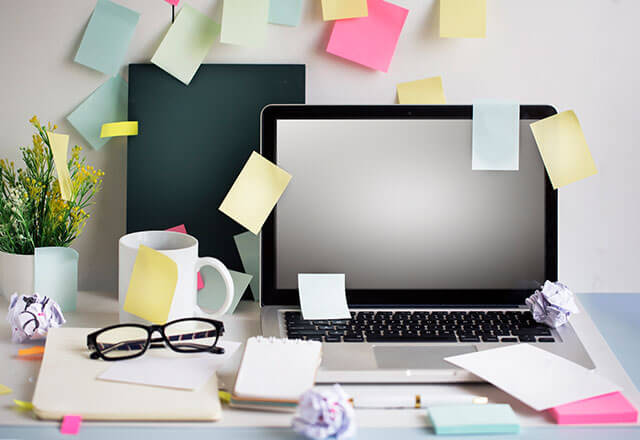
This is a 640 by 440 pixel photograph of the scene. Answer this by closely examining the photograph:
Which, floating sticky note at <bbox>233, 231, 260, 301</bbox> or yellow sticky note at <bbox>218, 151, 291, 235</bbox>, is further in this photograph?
floating sticky note at <bbox>233, 231, 260, 301</bbox>

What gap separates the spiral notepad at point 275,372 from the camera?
0.61 meters

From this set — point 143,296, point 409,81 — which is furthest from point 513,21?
point 143,296

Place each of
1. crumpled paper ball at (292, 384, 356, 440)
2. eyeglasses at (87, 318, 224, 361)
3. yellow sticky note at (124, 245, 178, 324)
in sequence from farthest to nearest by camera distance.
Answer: yellow sticky note at (124, 245, 178, 324) → eyeglasses at (87, 318, 224, 361) → crumpled paper ball at (292, 384, 356, 440)

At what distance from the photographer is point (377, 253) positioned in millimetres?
899

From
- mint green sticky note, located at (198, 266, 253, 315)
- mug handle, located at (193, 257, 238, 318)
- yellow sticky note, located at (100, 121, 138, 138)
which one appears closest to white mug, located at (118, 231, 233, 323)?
mug handle, located at (193, 257, 238, 318)

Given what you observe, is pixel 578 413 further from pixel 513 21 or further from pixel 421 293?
pixel 513 21

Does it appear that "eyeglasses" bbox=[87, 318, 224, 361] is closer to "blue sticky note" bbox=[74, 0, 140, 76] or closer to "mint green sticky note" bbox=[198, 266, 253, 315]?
"mint green sticky note" bbox=[198, 266, 253, 315]

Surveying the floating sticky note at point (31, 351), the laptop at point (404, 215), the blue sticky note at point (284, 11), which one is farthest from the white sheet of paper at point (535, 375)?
the blue sticky note at point (284, 11)

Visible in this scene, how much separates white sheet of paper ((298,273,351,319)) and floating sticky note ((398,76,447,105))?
0.32 meters

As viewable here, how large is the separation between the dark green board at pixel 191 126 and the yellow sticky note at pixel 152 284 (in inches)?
7.8

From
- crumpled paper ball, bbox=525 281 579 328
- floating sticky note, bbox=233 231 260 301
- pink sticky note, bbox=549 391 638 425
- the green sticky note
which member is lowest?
pink sticky note, bbox=549 391 638 425

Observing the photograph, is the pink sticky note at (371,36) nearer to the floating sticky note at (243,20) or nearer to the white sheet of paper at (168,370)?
the floating sticky note at (243,20)

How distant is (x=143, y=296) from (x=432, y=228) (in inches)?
16.2

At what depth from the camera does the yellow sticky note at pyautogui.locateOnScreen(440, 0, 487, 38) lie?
98cm
